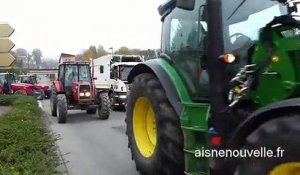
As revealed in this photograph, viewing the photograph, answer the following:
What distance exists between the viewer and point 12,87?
3133 centimetres

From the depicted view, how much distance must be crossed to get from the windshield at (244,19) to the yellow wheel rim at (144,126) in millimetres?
1814

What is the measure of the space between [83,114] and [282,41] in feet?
43.7

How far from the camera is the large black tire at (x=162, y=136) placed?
15.7ft

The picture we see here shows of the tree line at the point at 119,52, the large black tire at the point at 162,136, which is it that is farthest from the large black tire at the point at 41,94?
the large black tire at the point at 162,136

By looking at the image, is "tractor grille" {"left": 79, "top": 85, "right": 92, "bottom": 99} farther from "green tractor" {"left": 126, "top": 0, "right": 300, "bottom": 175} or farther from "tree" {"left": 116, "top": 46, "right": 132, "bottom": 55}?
"tree" {"left": 116, "top": 46, "right": 132, "bottom": 55}

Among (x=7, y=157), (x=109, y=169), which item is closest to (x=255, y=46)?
(x=109, y=169)

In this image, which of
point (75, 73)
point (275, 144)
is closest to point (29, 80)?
point (75, 73)

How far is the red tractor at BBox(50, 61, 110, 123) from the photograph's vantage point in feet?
48.3

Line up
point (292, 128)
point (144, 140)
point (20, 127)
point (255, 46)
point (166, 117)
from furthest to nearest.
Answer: point (20, 127), point (144, 140), point (166, 117), point (255, 46), point (292, 128)

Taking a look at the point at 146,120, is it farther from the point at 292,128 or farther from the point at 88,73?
the point at 88,73

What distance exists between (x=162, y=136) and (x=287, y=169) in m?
2.07

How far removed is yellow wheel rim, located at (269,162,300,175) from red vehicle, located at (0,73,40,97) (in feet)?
89.6

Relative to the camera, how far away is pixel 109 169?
6777 mm

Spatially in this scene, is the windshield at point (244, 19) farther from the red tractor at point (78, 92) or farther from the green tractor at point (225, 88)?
the red tractor at point (78, 92)
